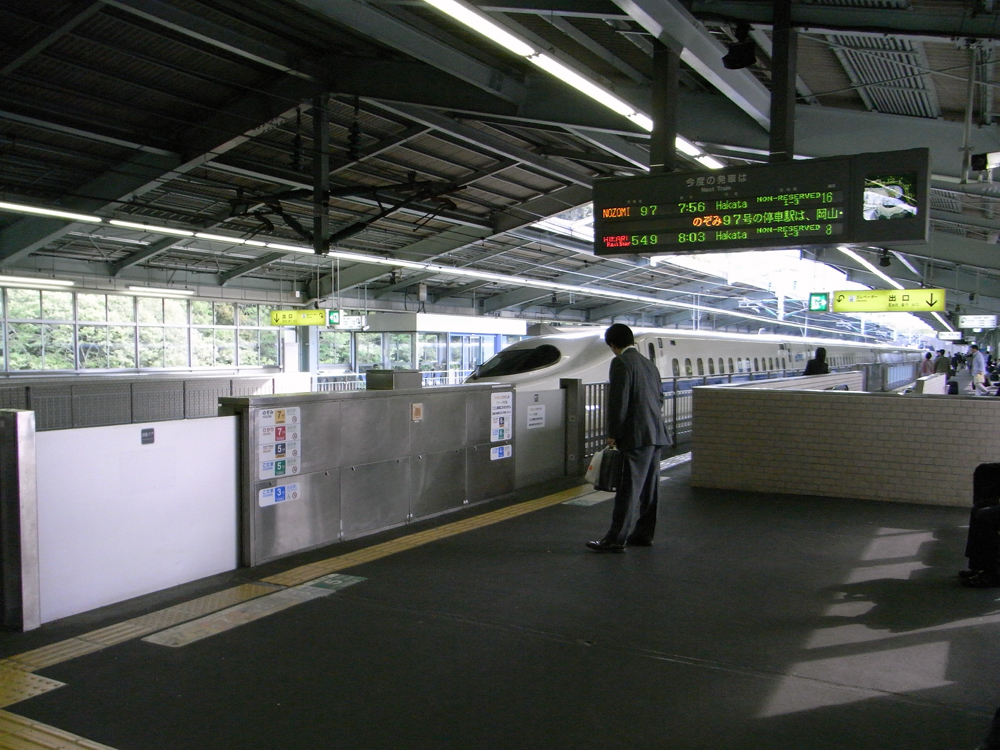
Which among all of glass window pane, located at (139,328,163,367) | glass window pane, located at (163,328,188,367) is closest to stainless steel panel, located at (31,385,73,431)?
glass window pane, located at (139,328,163,367)

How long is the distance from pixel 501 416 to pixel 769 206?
3627mm

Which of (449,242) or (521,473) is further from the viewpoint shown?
(449,242)

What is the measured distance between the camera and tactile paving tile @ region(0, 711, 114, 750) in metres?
3.09

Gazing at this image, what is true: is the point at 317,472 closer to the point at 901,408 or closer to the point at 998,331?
the point at 901,408

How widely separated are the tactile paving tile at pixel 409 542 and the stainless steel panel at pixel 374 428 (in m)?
0.80

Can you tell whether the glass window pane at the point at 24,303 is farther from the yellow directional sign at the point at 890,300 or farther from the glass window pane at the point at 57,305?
the yellow directional sign at the point at 890,300

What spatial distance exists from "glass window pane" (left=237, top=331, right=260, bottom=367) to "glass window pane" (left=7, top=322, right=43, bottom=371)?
22.3 ft

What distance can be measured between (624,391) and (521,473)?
3.27 metres

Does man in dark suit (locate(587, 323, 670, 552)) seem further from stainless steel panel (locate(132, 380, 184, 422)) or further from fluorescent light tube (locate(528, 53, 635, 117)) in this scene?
stainless steel panel (locate(132, 380, 184, 422))

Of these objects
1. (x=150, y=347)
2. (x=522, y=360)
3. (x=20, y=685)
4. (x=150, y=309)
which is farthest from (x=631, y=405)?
(x=150, y=309)

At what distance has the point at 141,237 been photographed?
795 inches

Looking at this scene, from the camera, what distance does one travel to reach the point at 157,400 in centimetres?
1279

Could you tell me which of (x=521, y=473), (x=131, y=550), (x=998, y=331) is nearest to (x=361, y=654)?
(x=131, y=550)

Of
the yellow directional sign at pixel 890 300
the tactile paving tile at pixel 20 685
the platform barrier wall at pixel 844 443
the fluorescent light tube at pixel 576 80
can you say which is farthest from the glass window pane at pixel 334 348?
the tactile paving tile at pixel 20 685
